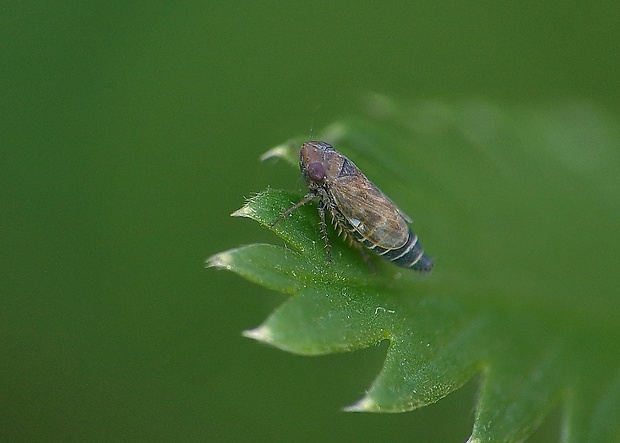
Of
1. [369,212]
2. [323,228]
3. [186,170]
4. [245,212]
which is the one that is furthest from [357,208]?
[186,170]

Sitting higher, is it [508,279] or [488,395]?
[508,279]

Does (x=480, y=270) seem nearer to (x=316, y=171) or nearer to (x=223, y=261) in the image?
(x=316, y=171)

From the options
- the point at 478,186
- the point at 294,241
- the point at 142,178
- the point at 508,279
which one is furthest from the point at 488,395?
the point at 142,178

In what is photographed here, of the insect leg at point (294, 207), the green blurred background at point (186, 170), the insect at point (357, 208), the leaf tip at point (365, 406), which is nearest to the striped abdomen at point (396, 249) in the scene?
the insect at point (357, 208)

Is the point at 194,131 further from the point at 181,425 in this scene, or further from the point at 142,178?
the point at 181,425

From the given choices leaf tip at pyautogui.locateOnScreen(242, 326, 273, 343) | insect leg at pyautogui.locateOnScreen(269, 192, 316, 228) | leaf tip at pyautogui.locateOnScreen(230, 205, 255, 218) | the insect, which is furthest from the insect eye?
leaf tip at pyautogui.locateOnScreen(242, 326, 273, 343)

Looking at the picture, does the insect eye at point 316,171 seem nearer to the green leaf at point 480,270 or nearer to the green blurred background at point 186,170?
the green leaf at point 480,270

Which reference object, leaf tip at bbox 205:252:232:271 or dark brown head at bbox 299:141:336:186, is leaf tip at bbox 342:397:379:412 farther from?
dark brown head at bbox 299:141:336:186
